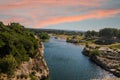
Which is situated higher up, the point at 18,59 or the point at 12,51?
the point at 12,51

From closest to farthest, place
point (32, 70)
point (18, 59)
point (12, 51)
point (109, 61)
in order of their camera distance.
→ point (12, 51) → point (18, 59) → point (32, 70) → point (109, 61)

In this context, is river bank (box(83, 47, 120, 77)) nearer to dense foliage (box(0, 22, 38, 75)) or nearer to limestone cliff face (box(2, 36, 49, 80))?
limestone cliff face (box(2, 36, 49, 80))

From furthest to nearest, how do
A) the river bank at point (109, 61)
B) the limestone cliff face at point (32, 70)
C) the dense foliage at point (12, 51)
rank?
1. the river bank at point (109, 61)
2. the limestone cliff face at point (32, 70)
3. the dense foliage at point (12, 51)

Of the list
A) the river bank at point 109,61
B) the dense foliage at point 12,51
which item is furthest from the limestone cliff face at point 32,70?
the river bank at point 109,61

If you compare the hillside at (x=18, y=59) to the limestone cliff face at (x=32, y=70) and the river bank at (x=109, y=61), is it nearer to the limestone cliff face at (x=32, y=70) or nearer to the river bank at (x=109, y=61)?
the limestone cliff face at (x=32, y=70)

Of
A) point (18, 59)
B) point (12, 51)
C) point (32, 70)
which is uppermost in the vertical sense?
point (12, 51)

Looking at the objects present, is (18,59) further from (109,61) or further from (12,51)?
(109,61)

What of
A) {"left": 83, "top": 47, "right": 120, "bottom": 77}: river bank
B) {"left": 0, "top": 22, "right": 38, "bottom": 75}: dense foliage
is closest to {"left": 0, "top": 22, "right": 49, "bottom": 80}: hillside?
{"left": 0, "top": 22, "right": 38, "bottom": 75}: dense foliage

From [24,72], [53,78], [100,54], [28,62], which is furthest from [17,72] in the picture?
[100,54]

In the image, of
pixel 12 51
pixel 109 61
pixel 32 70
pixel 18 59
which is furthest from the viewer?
pixel 109 61

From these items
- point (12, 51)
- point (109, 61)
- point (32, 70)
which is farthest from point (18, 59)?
point (109, 61)

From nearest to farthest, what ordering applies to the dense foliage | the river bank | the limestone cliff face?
the dense foliage → the limestone cliff face → the river bank

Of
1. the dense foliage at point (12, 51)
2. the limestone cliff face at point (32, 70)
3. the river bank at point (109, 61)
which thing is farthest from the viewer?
the river bank at point (109, 61)

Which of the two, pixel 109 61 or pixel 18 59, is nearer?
pixel 18 59
